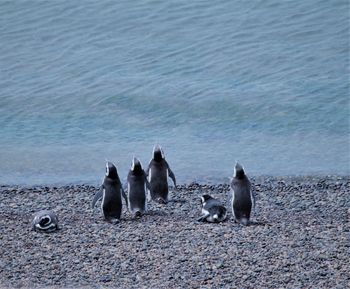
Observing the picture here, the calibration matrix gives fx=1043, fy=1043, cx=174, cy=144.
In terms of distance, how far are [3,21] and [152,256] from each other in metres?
15.6

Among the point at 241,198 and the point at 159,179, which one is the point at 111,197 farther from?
the point at 241,198

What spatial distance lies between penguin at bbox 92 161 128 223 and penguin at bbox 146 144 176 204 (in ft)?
1.88

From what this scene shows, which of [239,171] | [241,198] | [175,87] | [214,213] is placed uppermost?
[175,87]

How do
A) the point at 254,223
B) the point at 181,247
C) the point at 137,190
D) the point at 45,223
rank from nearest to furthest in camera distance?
1. the point at 181,247
2. the point at 45,223
3. the point at 254,223
4. the point at 137,190

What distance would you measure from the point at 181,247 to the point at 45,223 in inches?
59.1

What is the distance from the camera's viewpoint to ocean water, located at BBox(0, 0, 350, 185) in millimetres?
14820

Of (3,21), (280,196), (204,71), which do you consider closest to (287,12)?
(204,71)

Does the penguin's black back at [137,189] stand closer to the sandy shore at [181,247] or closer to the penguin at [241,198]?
the sandy shore at [181,247]

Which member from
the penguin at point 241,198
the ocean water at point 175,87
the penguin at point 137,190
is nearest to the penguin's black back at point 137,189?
the penguin at point 137,190

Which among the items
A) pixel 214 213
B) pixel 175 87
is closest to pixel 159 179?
pixel 214 213

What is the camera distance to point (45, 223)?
9969mm

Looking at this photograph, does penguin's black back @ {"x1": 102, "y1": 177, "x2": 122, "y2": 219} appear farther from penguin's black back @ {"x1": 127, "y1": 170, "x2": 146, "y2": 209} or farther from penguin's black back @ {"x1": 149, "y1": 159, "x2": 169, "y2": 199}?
penguin's black back @ {"x1": 149, "y1": 159, "x2": 169, "y2": 199}

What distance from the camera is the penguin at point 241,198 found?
10.2 metres

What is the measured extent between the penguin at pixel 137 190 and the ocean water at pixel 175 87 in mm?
2521
